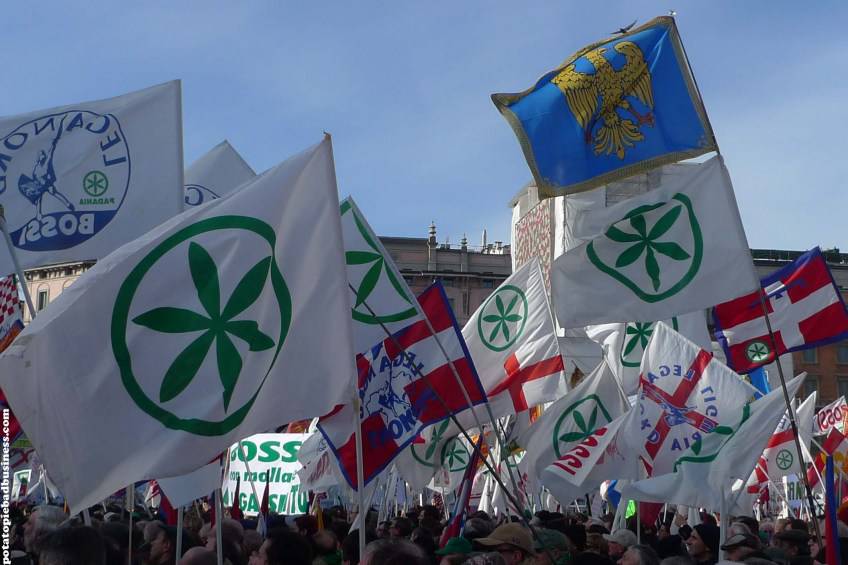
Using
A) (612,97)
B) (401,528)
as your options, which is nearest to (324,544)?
(401,528)

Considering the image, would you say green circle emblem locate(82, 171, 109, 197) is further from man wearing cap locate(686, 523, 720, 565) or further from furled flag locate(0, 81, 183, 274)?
man wearing cap locate(686, 523, 720, 565)

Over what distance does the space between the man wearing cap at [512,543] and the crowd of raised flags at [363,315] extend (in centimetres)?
97

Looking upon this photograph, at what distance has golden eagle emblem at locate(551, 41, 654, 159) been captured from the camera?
30.5ft

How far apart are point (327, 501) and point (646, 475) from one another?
13.7m

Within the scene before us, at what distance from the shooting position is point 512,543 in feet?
20.6

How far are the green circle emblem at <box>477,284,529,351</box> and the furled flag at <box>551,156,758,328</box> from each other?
4494 mm

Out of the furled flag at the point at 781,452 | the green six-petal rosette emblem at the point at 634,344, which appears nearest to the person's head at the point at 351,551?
the furled flag at the point at 781,452

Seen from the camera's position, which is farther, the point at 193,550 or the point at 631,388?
the point at 631,388

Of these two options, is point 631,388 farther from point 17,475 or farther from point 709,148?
point 17,475

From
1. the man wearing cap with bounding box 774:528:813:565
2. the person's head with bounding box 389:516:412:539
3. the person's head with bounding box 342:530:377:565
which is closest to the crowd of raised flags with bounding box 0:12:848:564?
the man wearing cap with bounding box 774:528:813:565

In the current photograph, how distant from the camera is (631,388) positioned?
19.8 meters

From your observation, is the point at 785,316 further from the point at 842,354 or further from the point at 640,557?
the point at 842,354

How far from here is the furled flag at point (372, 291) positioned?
394 inches

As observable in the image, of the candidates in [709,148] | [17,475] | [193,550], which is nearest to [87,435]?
[193,550]
